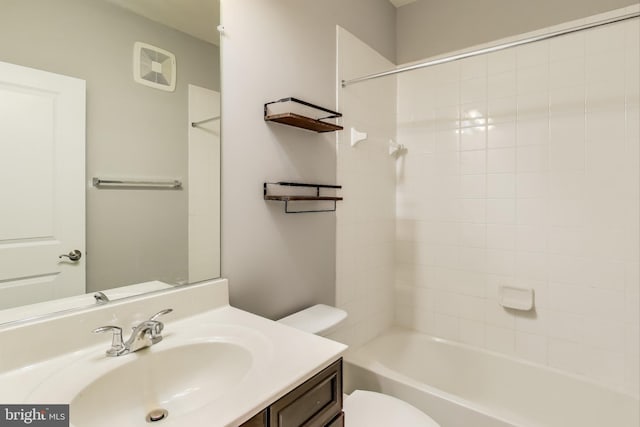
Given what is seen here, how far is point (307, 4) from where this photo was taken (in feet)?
5.37

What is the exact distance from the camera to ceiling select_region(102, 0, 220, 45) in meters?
1.07

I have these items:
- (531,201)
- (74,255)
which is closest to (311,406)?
(74,255)

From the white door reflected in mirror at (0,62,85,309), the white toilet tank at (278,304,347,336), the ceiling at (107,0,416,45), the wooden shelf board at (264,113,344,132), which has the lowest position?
the white toilet tank at (278,304,347,336)

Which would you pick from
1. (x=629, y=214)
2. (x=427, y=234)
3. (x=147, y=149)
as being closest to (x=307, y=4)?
(x=147, y=149)

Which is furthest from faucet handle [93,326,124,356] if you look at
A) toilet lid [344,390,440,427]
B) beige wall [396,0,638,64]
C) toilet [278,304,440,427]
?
beige wall [396,0,638,64]

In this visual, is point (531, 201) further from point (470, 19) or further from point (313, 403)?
point (313, 403)

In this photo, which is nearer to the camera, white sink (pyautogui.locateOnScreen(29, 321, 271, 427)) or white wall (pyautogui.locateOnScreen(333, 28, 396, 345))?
white sink (pyautogui.locateOnScreen(29, 321, 271, 427))

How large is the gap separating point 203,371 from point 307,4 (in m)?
1.67

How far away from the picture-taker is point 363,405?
1.43m

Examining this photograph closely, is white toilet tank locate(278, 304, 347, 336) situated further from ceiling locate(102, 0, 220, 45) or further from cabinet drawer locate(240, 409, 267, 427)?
ceiling locate(102, 0, 220, 45)

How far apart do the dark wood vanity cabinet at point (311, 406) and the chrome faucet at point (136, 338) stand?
0.42m

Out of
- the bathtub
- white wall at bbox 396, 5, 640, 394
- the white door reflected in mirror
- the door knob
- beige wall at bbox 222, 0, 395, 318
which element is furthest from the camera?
white wall at bbox 396, 5, 640, 394

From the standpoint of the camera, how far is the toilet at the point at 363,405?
52.1 inches

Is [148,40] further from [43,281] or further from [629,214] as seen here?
[629,214]
